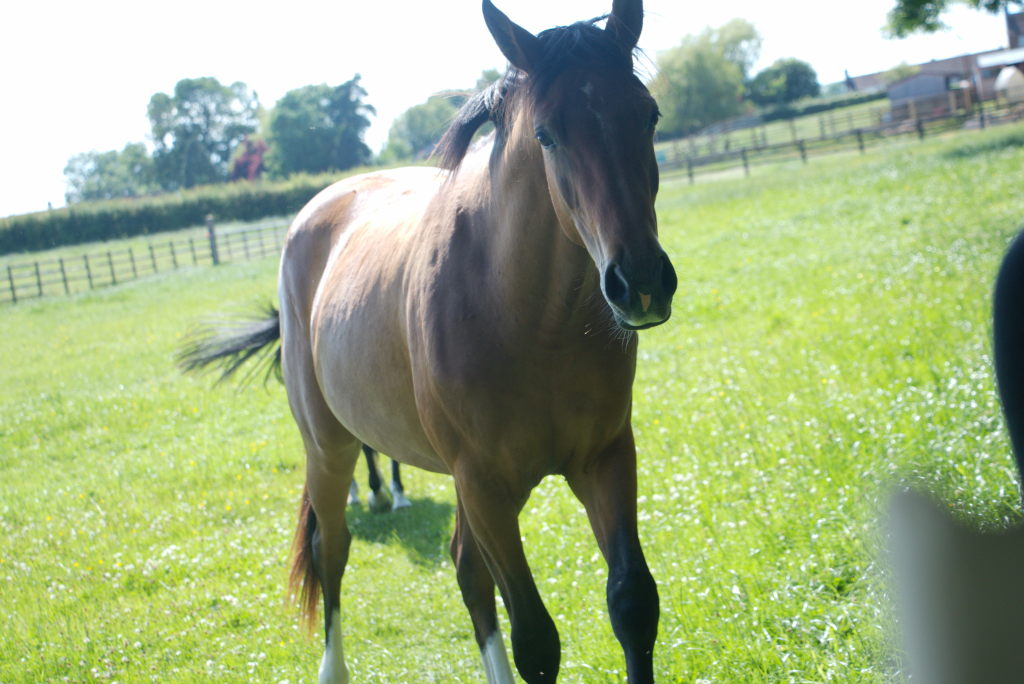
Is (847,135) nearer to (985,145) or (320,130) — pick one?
(985,145)

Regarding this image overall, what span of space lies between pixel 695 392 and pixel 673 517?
3060 millimetres

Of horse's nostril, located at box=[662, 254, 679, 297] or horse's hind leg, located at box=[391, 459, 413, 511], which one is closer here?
horse's nostril, located at box=[662, 254, 679, 297]

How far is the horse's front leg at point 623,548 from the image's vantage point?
303cm

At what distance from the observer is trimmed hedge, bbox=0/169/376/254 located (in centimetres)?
1583

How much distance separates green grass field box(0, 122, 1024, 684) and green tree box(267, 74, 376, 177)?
7.17 meters

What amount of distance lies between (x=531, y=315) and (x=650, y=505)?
10.1 ft

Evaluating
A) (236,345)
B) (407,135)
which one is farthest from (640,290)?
(407,135)

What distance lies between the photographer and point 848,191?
21719 millimetres

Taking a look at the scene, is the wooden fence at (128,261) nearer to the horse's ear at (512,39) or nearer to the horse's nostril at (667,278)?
the horse's ear at (512,39)

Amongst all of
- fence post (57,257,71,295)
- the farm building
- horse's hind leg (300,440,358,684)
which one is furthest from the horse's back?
the farm building

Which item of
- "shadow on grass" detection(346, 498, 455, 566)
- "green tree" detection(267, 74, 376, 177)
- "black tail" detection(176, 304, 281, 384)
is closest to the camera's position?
"shadow on grass" detection(346, 498, 455, 566)

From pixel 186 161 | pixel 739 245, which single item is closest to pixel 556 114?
pixel 739 245

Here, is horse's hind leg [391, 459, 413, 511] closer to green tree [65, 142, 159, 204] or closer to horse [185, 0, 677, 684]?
horse [185, 0, 677, 684]

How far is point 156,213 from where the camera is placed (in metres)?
24.5
